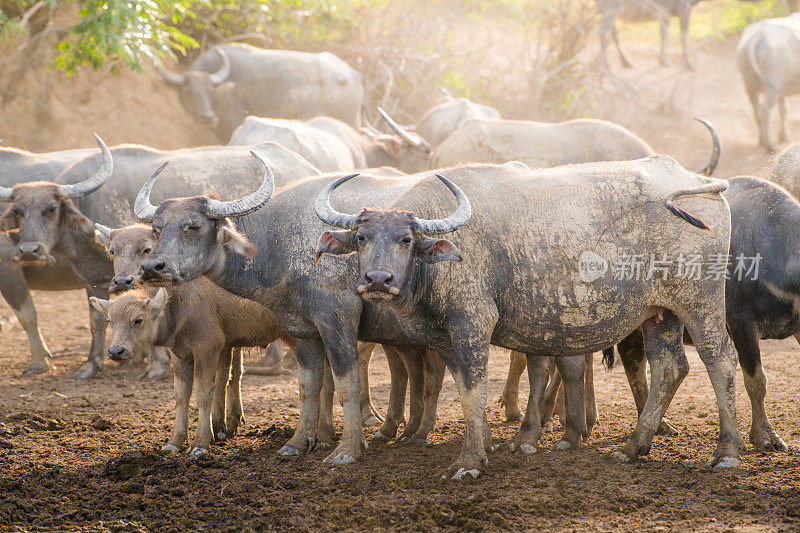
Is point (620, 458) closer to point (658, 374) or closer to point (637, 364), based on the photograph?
point (658, 374)

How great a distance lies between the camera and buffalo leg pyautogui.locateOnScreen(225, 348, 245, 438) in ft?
24.8

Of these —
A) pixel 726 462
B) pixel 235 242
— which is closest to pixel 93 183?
pixel 235 242

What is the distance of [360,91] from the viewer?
17.5 metres

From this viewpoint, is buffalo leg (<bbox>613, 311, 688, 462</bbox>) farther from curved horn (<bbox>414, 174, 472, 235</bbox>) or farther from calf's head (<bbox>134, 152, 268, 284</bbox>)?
calf's head (<bbox>134, 152, 268, 284</bbox>)

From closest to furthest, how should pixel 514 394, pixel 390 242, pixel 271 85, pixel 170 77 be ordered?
pixel 390 242 < pixel 514 394 < pixel 170 77 < pixel 271 85

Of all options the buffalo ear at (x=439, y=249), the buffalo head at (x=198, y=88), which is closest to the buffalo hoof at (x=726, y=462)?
the buffalo ear at (x=439, y=249)

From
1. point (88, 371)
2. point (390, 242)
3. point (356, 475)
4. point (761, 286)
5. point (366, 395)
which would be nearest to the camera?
point (390, 242)

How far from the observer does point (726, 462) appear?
6.16m

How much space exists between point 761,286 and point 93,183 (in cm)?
667

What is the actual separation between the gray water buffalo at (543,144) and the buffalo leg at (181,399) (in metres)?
6.05

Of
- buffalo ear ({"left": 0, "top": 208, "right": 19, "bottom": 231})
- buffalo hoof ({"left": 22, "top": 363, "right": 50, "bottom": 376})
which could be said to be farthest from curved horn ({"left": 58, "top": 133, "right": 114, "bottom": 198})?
buffalo hoof ({"left": 22, "top": 363, "right": 50, "bottom": 376})

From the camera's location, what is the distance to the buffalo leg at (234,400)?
24.8ft

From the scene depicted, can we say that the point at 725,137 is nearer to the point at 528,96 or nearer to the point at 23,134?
the point at 528,96

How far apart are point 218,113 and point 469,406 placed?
12063mm
